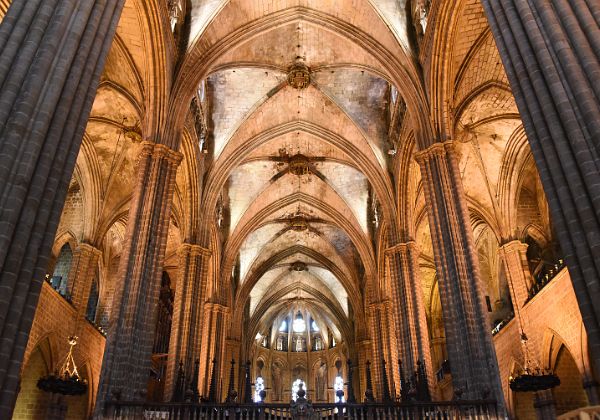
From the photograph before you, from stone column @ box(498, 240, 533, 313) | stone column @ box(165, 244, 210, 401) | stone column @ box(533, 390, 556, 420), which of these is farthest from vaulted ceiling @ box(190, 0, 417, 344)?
stone column @ box(533, 390, 556, 420)

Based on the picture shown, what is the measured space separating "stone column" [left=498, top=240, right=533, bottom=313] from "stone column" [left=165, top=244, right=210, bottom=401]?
11.3 meters

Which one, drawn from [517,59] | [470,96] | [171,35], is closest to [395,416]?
[517,59]

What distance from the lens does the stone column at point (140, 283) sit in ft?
38.7

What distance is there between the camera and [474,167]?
69.2 feet

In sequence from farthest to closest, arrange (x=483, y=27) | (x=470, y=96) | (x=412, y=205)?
(x=412, y=205) → (x=470, y=96) → (x=483, y=27)

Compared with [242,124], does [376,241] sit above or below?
below

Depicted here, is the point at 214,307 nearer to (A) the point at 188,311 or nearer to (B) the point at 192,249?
(B) the point at 192,249

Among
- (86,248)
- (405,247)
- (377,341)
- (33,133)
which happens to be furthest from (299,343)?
(33,133)

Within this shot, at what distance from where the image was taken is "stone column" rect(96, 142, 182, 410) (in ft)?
38.7

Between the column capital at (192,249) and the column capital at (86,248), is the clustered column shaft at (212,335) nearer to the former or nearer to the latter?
the column capital at (192,249)

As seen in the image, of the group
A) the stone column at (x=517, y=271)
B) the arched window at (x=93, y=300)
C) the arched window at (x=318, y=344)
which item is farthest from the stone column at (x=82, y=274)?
the arched window at (x=318, y=344)

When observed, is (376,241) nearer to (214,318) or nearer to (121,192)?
(214,318)

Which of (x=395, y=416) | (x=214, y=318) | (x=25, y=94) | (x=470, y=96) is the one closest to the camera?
(x=25, y=94)

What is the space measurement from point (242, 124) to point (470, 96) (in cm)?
935
